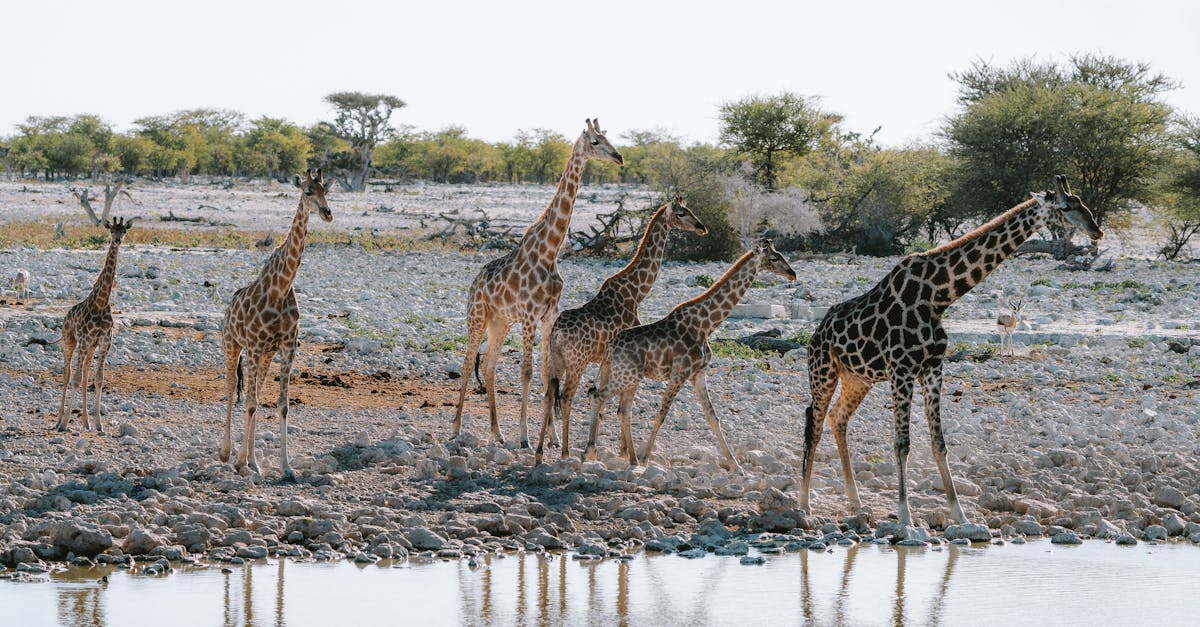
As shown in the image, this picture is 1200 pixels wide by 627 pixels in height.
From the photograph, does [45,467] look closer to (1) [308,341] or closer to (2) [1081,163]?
(1) [308,341]

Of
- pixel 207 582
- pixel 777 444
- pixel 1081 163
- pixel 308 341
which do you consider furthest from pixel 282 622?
pixel 1081 163

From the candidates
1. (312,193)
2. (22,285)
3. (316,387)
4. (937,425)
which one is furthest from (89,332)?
(22,285)

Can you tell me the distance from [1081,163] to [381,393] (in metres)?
28.1

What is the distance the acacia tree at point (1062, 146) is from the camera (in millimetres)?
36969

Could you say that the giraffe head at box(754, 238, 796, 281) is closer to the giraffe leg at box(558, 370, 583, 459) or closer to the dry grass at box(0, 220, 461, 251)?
the giraffe leg at box(558, 370, 583, 459)

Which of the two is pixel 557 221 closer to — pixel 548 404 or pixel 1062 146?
pixel 548 404

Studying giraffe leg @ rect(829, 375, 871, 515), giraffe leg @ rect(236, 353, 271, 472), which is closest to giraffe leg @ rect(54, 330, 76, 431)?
giraffe leg @ rect(236, 353, 271, 472)

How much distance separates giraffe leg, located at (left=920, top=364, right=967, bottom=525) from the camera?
9.23 meters

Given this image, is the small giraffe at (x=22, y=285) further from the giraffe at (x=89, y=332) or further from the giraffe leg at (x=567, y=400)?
the giraffe leg at (x=567, y=400)

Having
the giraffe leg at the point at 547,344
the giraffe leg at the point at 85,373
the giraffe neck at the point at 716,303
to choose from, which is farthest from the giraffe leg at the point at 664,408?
the giraffe leg at the point at 85,373

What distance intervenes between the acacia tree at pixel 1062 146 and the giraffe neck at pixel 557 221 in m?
27.0

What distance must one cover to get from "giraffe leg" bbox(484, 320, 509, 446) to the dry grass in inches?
760

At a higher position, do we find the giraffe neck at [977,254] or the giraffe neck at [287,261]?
the giraffe neck at [977,254]

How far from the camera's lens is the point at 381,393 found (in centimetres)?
1485
